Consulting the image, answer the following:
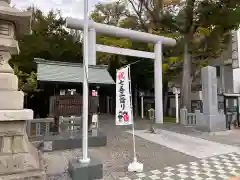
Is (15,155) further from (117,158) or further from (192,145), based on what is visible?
(192,145)

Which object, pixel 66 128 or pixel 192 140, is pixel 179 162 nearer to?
pixel 192 140

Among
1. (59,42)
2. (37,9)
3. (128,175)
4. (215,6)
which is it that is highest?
(37,9)

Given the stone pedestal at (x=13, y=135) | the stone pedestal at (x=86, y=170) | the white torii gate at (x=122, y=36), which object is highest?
the white torii gate at (x=122, y=36)

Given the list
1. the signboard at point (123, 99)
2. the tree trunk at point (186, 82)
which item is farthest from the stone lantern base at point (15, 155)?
the tree trunk at point (186, 82)

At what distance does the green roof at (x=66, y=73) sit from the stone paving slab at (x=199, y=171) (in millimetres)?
3817

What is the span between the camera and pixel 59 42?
16.0m

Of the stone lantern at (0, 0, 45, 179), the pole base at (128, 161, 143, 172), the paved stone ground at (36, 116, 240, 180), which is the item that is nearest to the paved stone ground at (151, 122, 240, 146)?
the paved stone ground at (36, 116, 240, 180)

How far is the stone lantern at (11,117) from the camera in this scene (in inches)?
171

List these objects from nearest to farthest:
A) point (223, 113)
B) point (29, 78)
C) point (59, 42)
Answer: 1. point (223, 113)
2. point (29, 78)
3. point (59, 42)

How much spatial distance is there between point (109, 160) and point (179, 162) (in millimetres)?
1905

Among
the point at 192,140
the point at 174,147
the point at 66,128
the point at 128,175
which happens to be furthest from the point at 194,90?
the point at 128,175

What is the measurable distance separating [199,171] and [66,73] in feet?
17.7

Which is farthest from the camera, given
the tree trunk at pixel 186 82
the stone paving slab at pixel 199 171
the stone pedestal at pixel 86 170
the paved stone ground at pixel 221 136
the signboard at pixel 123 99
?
the tree trunk at pixel 186 82

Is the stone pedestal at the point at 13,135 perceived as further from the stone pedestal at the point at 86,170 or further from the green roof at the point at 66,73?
the green roof at the point at 66,73
